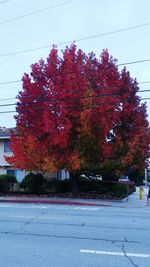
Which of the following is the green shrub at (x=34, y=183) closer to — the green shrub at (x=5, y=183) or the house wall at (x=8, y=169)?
the green shrub at (x=5, y=183)

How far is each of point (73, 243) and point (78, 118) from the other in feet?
55.7

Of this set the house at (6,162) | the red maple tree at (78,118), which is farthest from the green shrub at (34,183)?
the house at (6,162)

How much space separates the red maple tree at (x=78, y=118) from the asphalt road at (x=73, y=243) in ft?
37.9

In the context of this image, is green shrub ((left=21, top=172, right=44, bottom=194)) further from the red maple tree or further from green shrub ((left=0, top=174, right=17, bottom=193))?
the red maple tree

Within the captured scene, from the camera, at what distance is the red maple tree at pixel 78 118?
26.0m

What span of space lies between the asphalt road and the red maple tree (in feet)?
37.9

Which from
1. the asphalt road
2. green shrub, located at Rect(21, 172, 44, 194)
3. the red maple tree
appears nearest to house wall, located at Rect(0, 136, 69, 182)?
green shrub, located at Rect(21, 172, 44, 194)

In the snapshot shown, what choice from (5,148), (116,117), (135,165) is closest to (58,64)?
(116,117)

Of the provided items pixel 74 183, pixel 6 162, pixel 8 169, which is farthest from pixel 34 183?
pixel 8 169

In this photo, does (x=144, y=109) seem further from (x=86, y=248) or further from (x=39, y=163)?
(x=86, y=248)

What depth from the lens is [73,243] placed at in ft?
32.2

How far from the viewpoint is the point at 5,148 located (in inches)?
1634

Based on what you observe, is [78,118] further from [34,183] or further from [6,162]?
[6,162]

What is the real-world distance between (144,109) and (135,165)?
3.92 metres
